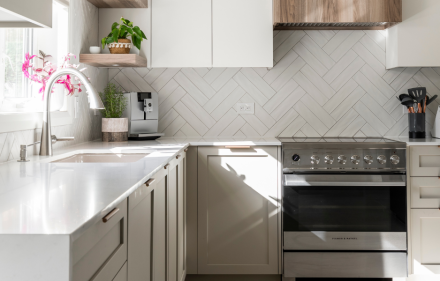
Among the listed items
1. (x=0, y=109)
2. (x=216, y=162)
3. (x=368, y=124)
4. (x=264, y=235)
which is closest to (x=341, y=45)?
(x=368, y=124)

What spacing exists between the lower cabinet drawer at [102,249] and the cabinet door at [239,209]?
57.6 inches

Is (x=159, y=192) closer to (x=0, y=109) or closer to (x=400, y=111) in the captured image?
(x=0, y=109)

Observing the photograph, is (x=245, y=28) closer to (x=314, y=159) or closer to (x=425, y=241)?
(x=314, y=159)

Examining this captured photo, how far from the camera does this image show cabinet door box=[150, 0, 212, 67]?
108 inches

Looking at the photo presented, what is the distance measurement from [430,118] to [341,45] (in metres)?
0.89

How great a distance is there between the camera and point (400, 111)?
3068 mm

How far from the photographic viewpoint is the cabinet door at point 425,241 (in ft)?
8.16

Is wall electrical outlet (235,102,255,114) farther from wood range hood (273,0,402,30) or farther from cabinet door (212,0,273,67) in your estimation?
wood range hood (273,0,402,30)

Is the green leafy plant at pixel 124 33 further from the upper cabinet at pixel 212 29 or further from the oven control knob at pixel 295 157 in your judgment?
the oven control knob at pixel 295 157

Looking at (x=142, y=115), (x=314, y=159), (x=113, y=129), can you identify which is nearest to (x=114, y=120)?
(x=113, y=129)

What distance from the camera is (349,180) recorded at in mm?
2461

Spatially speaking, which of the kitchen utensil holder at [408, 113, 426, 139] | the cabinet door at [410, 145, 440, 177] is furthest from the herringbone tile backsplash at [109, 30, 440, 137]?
the cabinet door at [410, 145, 440, 177]

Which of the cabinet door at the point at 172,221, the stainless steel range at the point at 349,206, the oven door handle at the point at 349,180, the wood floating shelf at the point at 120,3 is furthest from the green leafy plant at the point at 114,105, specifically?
the oven door handle at the point at 349,180

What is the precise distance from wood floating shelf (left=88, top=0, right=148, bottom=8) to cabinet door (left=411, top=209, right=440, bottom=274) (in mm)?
2223
